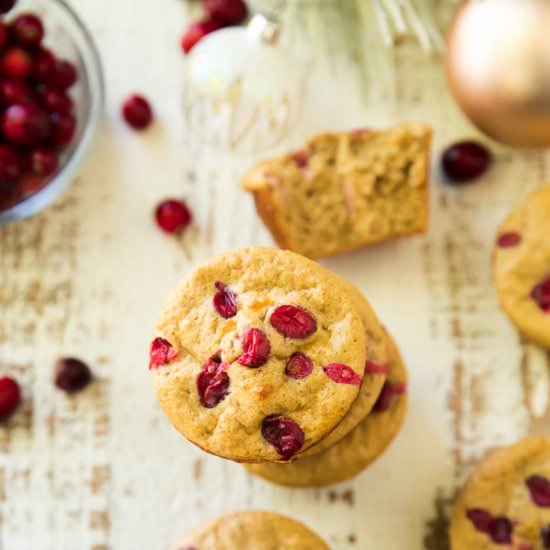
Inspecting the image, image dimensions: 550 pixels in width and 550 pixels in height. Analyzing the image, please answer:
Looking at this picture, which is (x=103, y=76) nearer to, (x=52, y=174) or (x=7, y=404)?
(x=52, y=174)

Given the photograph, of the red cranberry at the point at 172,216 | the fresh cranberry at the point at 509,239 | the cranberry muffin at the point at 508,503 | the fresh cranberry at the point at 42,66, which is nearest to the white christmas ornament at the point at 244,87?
the red cranberry at the point at 172,216

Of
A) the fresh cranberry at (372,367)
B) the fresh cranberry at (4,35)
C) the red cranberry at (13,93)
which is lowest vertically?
the fresh cranberry at (372,367)

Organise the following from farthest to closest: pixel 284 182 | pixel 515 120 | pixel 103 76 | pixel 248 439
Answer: pixel 103 76, pixel 284 182, pixel 515 120, pixel 248 439

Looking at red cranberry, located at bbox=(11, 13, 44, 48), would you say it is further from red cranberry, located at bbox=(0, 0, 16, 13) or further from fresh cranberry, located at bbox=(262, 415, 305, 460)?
fresh cranberry, located at bbox=(262, 415, 305, 460)

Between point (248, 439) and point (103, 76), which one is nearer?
point (248, 439)

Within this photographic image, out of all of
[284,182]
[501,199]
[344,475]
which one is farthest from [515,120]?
[344,475]

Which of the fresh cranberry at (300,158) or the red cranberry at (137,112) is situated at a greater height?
the red cranberry at (137,112)

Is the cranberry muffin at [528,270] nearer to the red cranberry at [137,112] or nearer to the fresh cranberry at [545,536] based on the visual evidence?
the fresh cranberry at [545,536]
